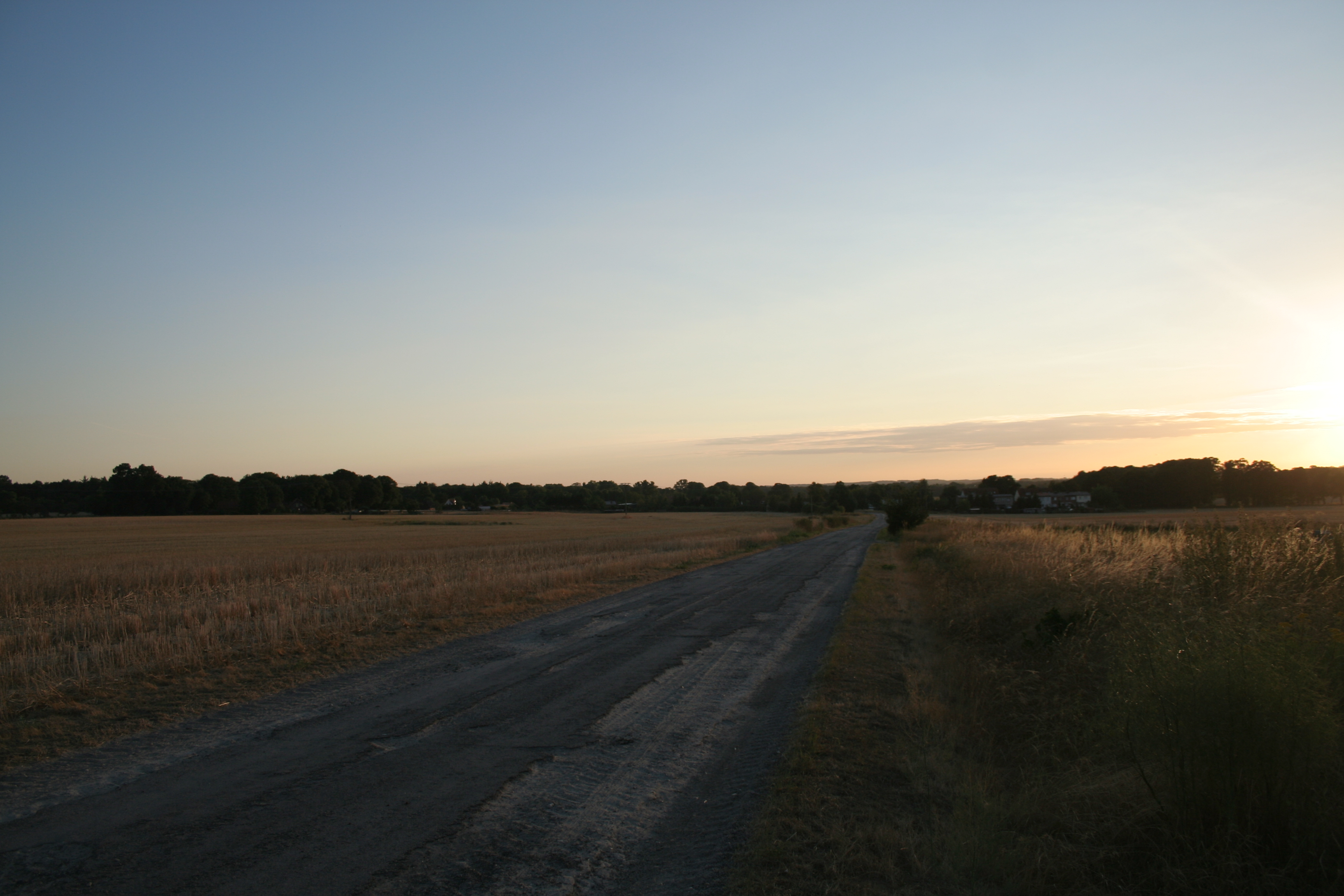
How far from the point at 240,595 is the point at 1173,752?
1875 cm

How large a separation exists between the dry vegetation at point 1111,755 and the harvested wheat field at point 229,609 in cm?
705

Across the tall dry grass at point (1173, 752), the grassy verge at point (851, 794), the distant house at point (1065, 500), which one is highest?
the tall dry grass at point (1173, 752)

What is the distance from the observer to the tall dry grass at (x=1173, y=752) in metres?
4.04

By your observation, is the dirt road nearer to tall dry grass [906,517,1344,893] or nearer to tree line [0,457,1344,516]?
tall dry grass [906,517,1344,893]

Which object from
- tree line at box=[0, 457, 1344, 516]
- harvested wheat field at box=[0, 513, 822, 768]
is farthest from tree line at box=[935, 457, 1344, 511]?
harvested wheat field at box=[0, 513, 822, 768]

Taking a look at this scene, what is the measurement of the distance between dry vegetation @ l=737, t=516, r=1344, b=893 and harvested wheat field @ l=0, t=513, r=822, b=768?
7051 millimetres

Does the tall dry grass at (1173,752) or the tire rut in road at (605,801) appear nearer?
the tall dry grass at (1173,752)

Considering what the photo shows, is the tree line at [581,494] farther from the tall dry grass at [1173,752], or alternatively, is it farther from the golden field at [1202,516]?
the tall dry grass at [1173,752]

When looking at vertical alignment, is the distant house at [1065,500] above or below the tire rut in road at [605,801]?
below

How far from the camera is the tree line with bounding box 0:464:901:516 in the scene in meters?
115

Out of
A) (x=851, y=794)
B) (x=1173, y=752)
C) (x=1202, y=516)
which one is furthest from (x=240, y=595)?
(x=1202, y=516)

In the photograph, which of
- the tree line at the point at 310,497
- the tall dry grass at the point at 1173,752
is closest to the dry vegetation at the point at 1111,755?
the tall dry grass at the point at 1173,752

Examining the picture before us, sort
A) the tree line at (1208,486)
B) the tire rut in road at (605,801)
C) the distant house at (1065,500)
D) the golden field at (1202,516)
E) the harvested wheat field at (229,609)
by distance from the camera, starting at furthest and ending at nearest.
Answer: the distant house at (1065,500) < the tree line at (1208,486) < the golden field at (1202,516) < the harvested wheat field at (229,609) < the tire rut in road at (605,801)

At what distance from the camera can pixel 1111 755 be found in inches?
230
